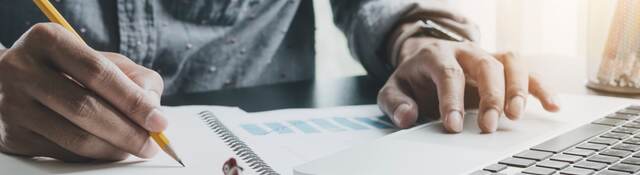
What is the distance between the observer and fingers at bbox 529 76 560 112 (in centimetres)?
77

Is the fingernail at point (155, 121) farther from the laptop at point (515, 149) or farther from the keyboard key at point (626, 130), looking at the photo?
the keyboard key at point (626, 130)

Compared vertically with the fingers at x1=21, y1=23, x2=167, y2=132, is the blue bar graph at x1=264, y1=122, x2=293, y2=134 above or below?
below

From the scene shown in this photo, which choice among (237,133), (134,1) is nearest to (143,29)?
(134,1)

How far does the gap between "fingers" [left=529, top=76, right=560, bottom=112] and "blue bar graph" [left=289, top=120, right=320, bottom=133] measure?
8.2 inches

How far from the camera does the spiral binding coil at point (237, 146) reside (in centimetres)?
61

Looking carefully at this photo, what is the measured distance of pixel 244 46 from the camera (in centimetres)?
118

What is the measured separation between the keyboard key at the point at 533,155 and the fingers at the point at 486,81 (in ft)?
0.33

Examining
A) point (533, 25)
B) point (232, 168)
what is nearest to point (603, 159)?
point (232, 168)

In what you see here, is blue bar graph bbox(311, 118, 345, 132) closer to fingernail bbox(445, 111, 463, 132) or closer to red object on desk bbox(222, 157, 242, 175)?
fingernail bbox(445, 111, 463, 132)

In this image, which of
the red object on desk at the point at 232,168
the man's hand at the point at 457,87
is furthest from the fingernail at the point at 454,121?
the red object on desk at the point at 232,168

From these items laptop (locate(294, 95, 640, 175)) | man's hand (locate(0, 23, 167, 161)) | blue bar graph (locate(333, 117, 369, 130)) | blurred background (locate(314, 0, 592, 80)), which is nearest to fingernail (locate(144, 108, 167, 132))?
man's hand (locate(0, 23, 167, 161))

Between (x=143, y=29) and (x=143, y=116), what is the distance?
438mm

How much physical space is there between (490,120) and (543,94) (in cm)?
11

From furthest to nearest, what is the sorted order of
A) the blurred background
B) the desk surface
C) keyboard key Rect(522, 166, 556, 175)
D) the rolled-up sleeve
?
the blurred background < the rolled-up sleeve < the desk surface < keyboard key Rect(522, 166, 556, 175)
